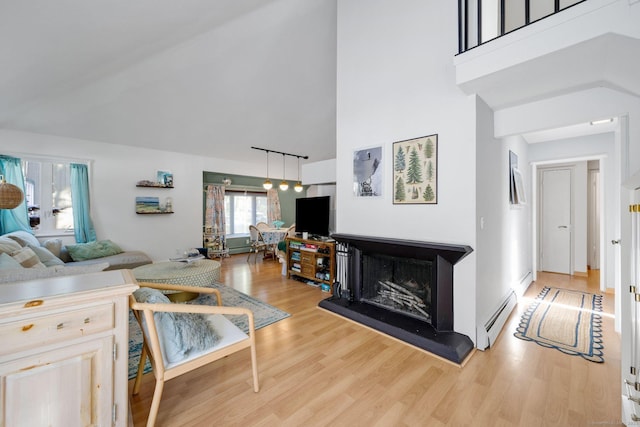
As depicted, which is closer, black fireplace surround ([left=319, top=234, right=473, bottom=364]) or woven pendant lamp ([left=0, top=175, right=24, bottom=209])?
black fireplace surround ([left=319, top=234, right=473, bottom=364])

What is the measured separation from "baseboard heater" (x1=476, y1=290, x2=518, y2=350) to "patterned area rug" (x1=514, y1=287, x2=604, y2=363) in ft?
0.50

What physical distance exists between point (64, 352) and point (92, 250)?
13.8ft

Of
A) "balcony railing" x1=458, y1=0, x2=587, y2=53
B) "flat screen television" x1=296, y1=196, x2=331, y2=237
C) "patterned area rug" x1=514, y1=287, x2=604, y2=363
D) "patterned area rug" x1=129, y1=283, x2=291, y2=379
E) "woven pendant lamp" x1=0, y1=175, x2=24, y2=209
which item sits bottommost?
"patterned area rug" x1=514, y1=287, x2=604, y2=363

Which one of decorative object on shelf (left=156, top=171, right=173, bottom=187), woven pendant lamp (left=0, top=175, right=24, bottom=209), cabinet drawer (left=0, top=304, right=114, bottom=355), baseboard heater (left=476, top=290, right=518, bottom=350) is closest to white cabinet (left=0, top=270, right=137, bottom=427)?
cabinet drawer (left=0, top=304, right=114, bottom=355)

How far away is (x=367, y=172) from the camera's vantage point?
3.01m

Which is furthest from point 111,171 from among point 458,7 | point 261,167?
point 458,7

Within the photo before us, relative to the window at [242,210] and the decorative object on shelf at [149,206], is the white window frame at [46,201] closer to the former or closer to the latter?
the decorative object on shelf at [149,206]

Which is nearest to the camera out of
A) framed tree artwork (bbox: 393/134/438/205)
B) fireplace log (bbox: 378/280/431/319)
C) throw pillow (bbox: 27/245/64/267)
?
framed tree artwork (bbox: 393/134/438/205)

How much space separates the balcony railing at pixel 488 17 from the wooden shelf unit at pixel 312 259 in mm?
2750

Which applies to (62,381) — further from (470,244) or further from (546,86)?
(546,86)

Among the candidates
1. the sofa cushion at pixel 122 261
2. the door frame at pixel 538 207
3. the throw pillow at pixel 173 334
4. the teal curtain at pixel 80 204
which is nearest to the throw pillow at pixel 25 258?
the sofa cushion at pixel 122 261

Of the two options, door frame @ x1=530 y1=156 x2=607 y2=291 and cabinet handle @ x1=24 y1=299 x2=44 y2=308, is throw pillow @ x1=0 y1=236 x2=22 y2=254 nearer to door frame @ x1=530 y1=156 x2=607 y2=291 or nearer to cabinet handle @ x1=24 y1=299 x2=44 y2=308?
cabinet handle @ x1=24 y1=299 x2=44 y2=308

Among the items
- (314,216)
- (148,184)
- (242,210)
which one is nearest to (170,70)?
(148,184)

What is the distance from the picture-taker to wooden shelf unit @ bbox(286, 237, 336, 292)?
380 centimetres
